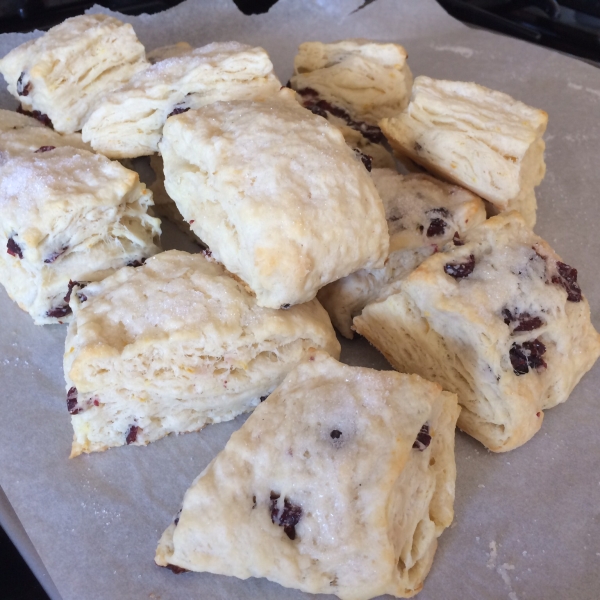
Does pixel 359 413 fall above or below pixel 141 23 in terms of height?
below

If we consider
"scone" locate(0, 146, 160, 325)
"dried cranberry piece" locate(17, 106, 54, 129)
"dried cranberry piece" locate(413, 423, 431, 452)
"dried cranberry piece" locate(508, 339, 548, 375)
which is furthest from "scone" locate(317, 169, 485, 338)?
"dried cranberry piece" locate(17, 106, 54, 129)

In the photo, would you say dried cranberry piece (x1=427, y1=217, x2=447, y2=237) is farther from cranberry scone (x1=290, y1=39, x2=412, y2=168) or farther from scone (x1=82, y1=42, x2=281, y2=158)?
scone (x1=82, y1=42, x2=281, y2=158)

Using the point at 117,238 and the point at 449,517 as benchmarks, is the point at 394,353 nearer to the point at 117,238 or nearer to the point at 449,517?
the point at 449,517

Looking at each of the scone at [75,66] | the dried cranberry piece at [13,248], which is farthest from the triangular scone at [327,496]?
the scone at [75,66]

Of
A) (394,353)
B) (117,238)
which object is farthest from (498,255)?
(117,238)

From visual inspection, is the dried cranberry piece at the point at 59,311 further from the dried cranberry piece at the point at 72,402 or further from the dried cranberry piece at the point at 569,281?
the dried cranberry piece at the point at 569,281

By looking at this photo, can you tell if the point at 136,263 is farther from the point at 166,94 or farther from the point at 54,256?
the point at 166,94
